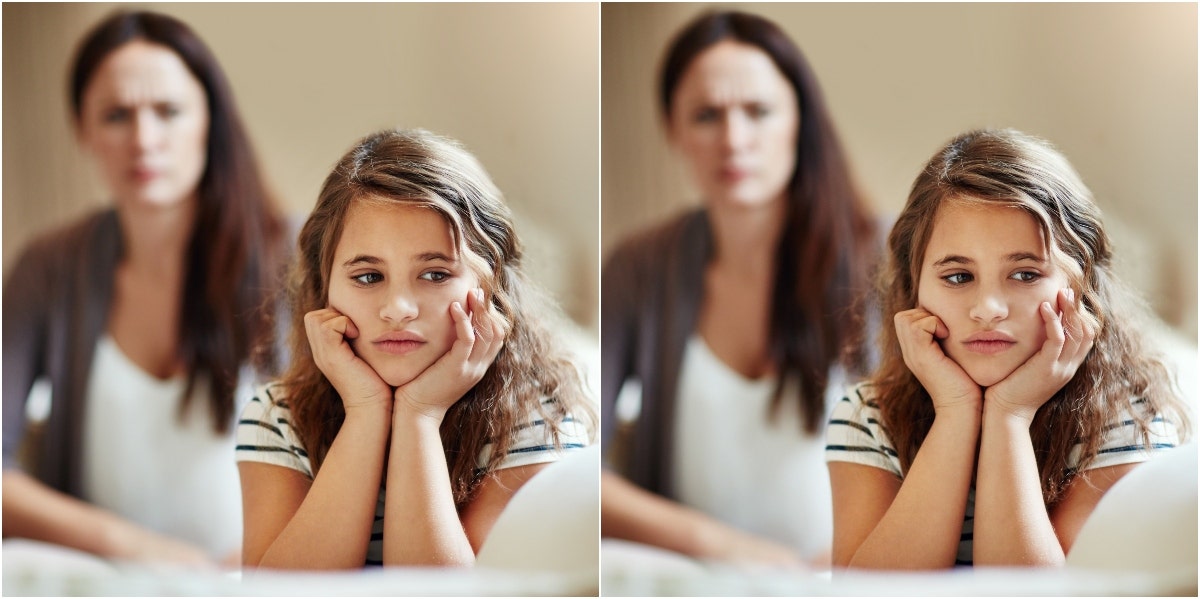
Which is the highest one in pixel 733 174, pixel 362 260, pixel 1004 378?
pixel 733 174

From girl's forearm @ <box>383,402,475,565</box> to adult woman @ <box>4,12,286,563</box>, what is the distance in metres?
0.34

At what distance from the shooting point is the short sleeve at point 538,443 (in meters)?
2.26

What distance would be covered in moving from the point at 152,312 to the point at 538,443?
82 cm

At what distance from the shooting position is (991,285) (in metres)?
2.17

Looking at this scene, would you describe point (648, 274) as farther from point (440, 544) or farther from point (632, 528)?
point (440, 544)

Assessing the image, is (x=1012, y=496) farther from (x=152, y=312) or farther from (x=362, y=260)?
(x=152, y=312)

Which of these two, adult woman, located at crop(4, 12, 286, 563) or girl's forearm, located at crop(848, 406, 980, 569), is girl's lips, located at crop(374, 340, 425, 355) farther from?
girl's forearm, located at crop(848, 406, 980, 569)

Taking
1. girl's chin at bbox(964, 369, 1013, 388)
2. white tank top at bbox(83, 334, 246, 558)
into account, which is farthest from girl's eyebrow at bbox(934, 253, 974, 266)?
white tank top at bbox(83, 334, 246, 558)

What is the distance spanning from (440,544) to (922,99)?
1301 millimetres

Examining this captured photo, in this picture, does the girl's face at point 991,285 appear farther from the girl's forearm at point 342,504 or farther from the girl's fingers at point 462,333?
the girl's forearm at point 342,504

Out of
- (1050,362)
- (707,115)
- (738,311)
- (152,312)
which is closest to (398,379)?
(152,312)

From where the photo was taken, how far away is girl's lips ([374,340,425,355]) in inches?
87.6

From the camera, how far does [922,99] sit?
2.26 metres

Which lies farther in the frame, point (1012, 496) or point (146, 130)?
point (146, 130)
